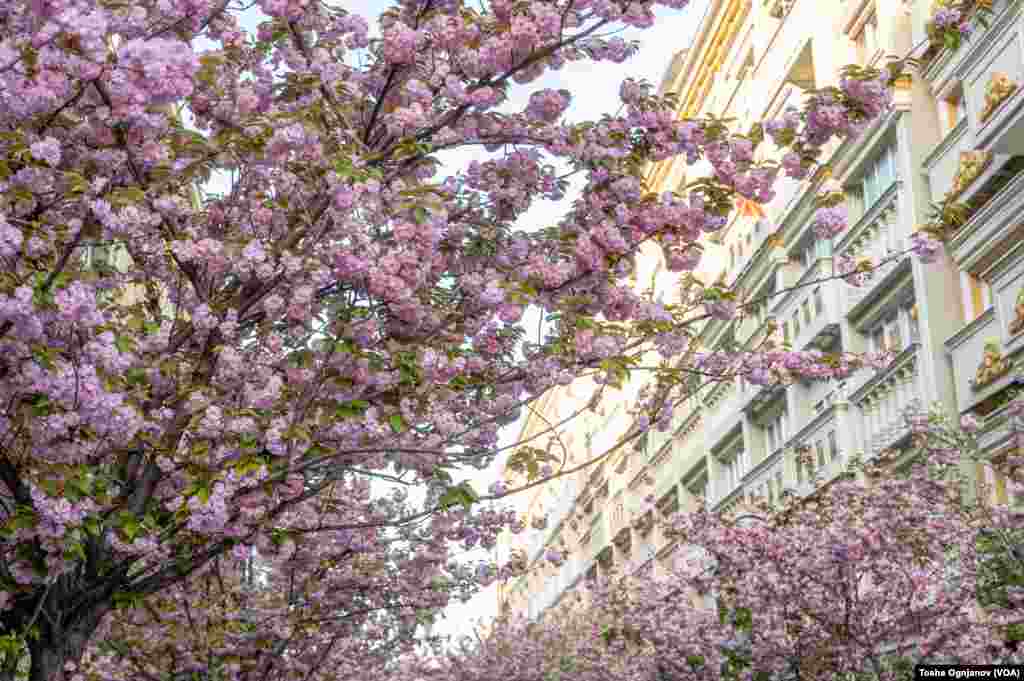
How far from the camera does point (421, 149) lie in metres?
7.93

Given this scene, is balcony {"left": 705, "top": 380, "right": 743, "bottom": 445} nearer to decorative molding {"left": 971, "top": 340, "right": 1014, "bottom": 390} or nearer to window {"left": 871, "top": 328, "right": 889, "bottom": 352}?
window {"left": 871, "top": 328, "right": 889, "bottom": 352}

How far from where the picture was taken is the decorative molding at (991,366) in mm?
19500

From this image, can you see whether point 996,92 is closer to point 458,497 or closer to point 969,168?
point 969,168

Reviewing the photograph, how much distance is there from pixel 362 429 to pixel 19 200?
234 centimetres

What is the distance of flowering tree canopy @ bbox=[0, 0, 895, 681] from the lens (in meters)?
6.98

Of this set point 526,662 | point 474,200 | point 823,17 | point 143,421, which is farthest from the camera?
point 526,662

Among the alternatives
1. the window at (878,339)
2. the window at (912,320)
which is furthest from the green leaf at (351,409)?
the window at (878,339)

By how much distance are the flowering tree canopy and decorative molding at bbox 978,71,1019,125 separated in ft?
40.0

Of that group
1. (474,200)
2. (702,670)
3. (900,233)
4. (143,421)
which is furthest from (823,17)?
(143,421)

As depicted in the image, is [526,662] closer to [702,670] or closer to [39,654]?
[702,670]

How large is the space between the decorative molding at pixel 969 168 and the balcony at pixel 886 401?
2888 millimetres

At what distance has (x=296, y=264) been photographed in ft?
24.9

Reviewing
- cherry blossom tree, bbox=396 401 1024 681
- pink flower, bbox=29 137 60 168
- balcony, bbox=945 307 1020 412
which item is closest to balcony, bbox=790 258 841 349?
balcony, bbox=945 307 1020 412

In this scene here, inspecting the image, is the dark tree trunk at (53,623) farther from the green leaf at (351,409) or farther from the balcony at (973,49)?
the balcony at (973,49)
